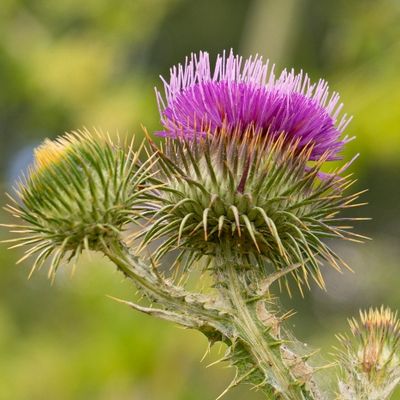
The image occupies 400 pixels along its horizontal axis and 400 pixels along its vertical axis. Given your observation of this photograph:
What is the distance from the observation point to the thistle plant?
404cm

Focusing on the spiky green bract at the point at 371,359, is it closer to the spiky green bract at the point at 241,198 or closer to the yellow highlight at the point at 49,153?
the spiky green bract at the point at 241,198

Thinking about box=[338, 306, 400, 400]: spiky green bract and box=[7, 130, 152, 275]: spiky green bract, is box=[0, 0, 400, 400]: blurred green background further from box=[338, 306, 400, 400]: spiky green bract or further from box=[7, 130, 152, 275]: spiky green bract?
box=[338, 306, 400, 400]: spiky green bract

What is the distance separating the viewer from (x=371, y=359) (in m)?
4.14

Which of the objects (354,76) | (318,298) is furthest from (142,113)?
(318,298)

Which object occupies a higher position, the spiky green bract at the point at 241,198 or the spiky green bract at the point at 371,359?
the spiky green bract at the point at 241,198

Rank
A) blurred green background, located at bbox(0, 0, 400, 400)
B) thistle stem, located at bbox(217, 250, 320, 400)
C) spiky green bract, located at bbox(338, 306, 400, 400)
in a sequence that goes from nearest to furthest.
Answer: thistle stem, located at bbox(217, 250, 320, 400) → spiky green bract, located at bbox(338, 306, 400, 400) → blurred green background, located at bbox(0, 0, 400, 400)

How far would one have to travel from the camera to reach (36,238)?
4160 mm

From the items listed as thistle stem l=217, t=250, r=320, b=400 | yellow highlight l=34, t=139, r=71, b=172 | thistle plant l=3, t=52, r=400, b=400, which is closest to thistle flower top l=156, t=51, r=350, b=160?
thistle plant l=3, t=52, r=400, b=400

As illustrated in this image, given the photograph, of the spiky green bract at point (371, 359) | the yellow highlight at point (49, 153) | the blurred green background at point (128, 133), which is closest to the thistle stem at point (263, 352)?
the spiky green bract at point (371, 359)

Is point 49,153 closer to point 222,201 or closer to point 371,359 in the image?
point 222,201

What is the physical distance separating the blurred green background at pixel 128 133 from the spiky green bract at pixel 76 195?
614cm

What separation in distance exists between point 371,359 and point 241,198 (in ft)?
2.93

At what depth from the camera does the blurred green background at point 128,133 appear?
12.5 meters

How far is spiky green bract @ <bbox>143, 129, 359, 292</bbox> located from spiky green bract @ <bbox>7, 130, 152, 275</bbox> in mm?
153
